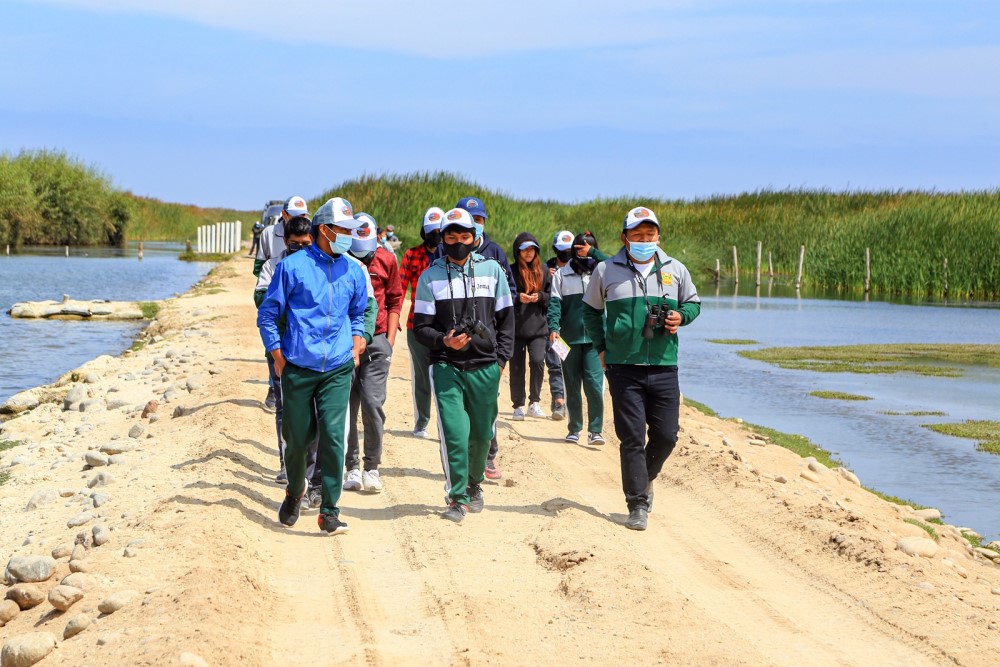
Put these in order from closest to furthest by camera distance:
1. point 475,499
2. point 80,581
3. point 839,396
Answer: point 80,581
point 475,499
point 839,396

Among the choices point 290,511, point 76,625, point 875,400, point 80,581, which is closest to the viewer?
point 76,625

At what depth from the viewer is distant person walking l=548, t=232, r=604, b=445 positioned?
1134cm

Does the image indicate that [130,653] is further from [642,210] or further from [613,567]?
[642,210]

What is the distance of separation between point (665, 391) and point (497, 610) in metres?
2.32

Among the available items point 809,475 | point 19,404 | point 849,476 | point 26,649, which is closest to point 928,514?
point 809,475

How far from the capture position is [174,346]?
20984mm

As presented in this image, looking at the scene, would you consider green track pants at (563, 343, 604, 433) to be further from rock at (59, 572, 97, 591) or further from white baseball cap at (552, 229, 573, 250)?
rock at (59, 572, 97, 591)

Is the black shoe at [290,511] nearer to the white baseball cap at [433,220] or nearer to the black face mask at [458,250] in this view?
the black face mask at [458,250]

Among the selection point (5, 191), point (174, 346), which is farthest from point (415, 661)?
point (5, 191)

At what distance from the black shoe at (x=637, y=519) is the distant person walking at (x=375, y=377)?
203 cm

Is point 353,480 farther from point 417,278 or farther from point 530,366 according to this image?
point 530,366

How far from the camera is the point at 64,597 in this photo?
611cm

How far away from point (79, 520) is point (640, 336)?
410 centimetres

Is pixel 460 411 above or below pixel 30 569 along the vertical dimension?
above
